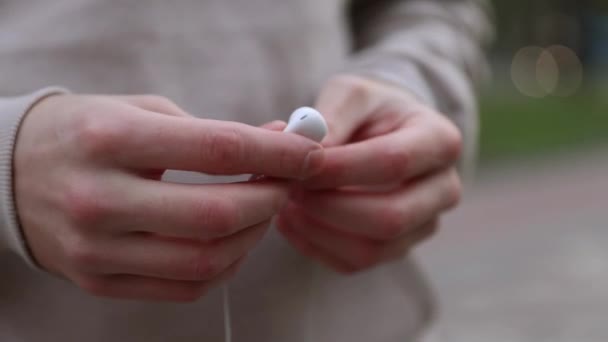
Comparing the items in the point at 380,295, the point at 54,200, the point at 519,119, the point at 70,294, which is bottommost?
the point at 519,119

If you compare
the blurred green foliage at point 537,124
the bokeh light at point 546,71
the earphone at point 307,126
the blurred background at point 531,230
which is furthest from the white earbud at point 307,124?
the bokeh light at point 546,71

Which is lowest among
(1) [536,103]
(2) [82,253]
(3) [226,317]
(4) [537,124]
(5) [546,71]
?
(5) [546,71]

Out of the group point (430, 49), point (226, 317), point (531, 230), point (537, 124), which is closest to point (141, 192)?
point (226, 317)

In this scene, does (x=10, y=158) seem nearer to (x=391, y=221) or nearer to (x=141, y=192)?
(x=141, y=192)

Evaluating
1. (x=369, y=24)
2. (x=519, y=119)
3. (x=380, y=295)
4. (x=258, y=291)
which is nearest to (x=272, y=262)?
(x=258, y=291)

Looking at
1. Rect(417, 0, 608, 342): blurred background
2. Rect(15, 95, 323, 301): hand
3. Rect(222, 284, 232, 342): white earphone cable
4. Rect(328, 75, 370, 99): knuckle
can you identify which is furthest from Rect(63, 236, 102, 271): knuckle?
Rect(417, 0, 608, 342): blurred background

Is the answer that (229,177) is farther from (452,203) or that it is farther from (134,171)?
(452,203)

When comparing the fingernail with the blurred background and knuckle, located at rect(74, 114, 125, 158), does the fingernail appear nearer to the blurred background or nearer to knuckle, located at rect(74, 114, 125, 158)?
knuckle, located at rect(74, 114, 125, 158)
